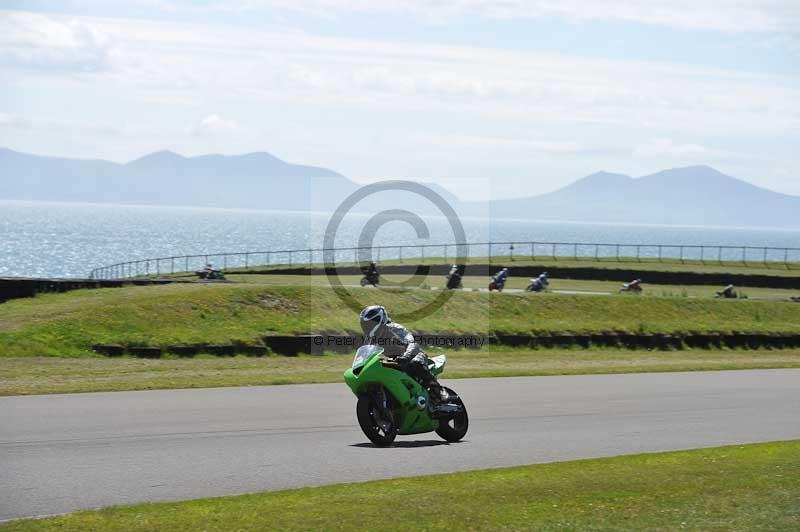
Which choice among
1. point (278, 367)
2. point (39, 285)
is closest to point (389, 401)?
point (278, 367)

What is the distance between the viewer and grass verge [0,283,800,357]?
26772 mm

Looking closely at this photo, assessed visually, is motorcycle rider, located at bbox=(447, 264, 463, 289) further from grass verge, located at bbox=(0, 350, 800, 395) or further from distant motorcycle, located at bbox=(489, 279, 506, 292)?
grass verge, located at bbox=(0, 350, 800, 395)

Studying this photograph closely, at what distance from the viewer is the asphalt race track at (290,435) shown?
11289 mm

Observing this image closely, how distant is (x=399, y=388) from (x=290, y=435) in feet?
5.62

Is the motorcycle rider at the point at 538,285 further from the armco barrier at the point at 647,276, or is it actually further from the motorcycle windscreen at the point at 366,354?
the motorcycle windscreen at the point at 366,354

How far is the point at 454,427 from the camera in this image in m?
14.9

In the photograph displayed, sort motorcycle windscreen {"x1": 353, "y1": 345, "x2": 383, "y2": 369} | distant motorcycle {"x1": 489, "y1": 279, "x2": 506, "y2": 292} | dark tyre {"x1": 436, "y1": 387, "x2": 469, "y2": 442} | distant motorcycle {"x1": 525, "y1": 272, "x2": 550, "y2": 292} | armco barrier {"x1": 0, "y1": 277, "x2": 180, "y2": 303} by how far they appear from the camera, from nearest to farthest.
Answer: motorcycle windscreen {"x1": 353, "y1": 345, "x2": 383, "y2": 369} < dark tyre {"x1": 436, "y1": 387, "x2": 469, "y2": 442} < armco barrier {"x1": 0, "y1": 277, "x2": 180, "y2": 303} < distant motorcycle {"x1": 489, "y1": 279, "x2": 506, "y2": 292} < distant motorcycle {"x1": 525, "y1": 272, "x2": 550, "y2": 292}

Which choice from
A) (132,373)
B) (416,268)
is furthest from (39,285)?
(416,268)

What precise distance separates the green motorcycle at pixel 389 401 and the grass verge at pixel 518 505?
2011 mm

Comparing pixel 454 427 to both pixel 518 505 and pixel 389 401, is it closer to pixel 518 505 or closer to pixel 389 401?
pixel 389 401

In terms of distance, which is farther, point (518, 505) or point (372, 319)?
point (372, 319)

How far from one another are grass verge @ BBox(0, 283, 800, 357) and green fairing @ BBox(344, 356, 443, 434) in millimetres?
13391

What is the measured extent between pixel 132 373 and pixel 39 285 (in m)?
10.9

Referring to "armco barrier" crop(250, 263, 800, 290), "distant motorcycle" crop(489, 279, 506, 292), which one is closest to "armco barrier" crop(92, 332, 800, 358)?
"distant motorcycle" crop(489, 279, 506, 292)
